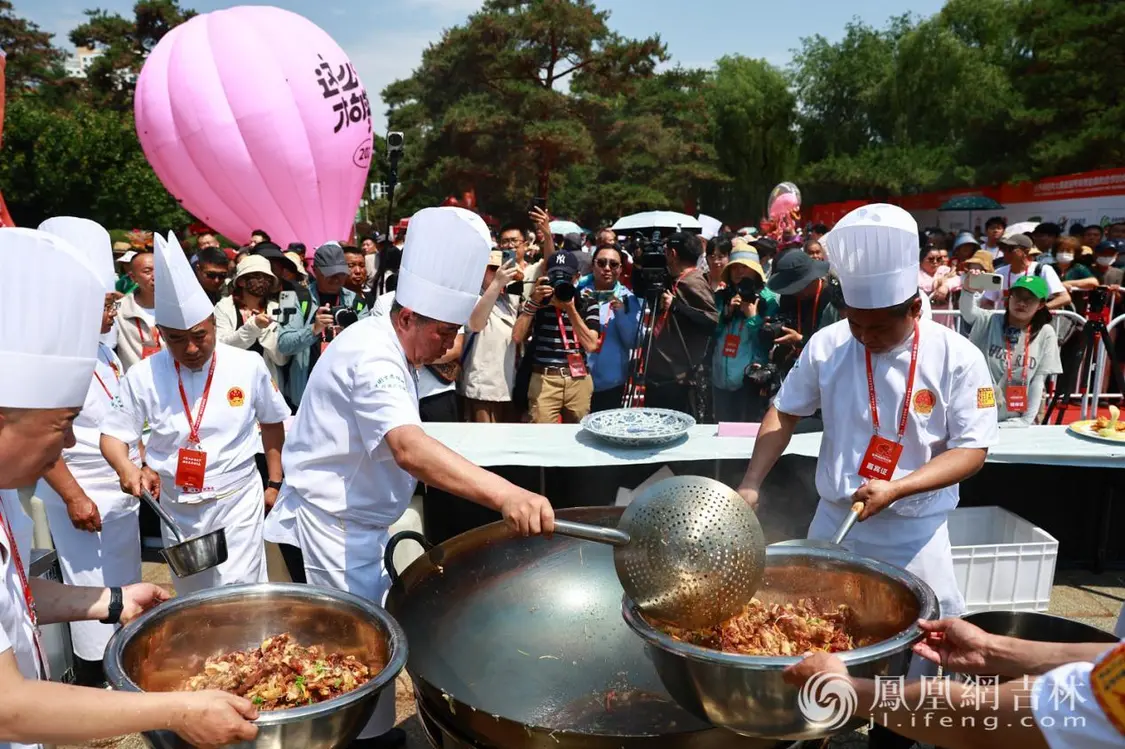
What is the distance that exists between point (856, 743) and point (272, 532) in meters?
2.15

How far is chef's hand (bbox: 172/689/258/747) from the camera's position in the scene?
128 cm

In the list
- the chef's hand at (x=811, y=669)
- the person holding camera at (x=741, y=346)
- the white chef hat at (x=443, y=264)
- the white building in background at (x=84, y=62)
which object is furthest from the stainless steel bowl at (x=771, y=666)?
the white building in background at (x=84, y=62)

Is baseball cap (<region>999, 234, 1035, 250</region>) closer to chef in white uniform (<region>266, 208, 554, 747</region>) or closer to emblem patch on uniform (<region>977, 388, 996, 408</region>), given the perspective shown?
emblem patch on uniform (<region>977, 388, 996, 408</region>)

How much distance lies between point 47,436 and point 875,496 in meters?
1.84

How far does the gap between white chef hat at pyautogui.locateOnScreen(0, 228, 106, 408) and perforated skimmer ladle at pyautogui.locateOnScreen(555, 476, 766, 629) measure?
968mm

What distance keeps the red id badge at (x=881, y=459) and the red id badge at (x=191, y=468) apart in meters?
2.31

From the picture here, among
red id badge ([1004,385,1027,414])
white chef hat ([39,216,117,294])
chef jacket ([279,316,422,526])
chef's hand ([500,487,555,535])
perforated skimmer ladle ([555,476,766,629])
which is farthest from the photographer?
red id badge ([1004,385,1027,414])

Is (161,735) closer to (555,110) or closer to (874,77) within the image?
(555,110)

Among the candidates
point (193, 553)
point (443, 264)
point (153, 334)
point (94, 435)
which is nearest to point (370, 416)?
point (443, 264)

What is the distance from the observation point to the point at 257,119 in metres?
9.16

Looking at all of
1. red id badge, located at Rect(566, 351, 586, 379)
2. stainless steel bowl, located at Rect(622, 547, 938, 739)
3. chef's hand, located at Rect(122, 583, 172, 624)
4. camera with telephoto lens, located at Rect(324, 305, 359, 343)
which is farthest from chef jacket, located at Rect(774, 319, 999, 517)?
camera with telephoto lens, located at Rect(324, 305, 359, 343)

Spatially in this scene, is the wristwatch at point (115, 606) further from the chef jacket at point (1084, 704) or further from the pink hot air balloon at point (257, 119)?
the pink hot air balloon at point (257, 119)

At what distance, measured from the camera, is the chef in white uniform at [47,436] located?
4.00 ft

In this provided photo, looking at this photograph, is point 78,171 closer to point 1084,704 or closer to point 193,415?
point 193,415
